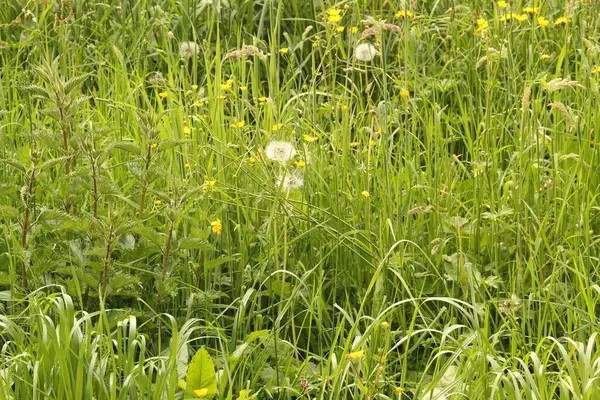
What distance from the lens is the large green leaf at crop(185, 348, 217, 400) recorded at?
226 centimetres

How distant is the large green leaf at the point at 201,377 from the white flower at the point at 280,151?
A: 2.90 feet

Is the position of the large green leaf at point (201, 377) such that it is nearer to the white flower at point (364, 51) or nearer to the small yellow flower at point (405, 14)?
the small yellow flower at point (405, 14)

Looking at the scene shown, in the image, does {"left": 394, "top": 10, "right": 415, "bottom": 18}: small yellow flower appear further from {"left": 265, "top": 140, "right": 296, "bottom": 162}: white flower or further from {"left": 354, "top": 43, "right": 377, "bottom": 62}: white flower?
{"left": 265, "top": 140, "right": 296, "bottom": 162}: white flower

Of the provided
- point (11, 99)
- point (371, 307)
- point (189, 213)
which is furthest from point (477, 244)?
point (11, 99)

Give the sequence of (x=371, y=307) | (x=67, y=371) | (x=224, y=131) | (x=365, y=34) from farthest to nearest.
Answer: (x=224, y=131)
(x=365, y=34)
(x=371, y=307)
(x=67, y=371)

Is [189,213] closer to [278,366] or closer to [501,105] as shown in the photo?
[278,366]

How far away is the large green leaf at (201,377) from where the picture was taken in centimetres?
226

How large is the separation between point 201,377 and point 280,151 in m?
0.96

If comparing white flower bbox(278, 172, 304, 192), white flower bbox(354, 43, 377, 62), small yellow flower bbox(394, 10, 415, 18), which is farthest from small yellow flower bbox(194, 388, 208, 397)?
white flower bbox(354, 43, 377, 62)

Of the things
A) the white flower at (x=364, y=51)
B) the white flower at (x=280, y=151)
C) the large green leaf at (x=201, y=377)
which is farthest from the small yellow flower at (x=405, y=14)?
the large green leaf at (x=201, y=377)

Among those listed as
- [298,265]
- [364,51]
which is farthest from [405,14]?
[298,265]

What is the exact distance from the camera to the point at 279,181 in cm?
300

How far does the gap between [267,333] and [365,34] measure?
3.19 feet

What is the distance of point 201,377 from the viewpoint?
2.27m
